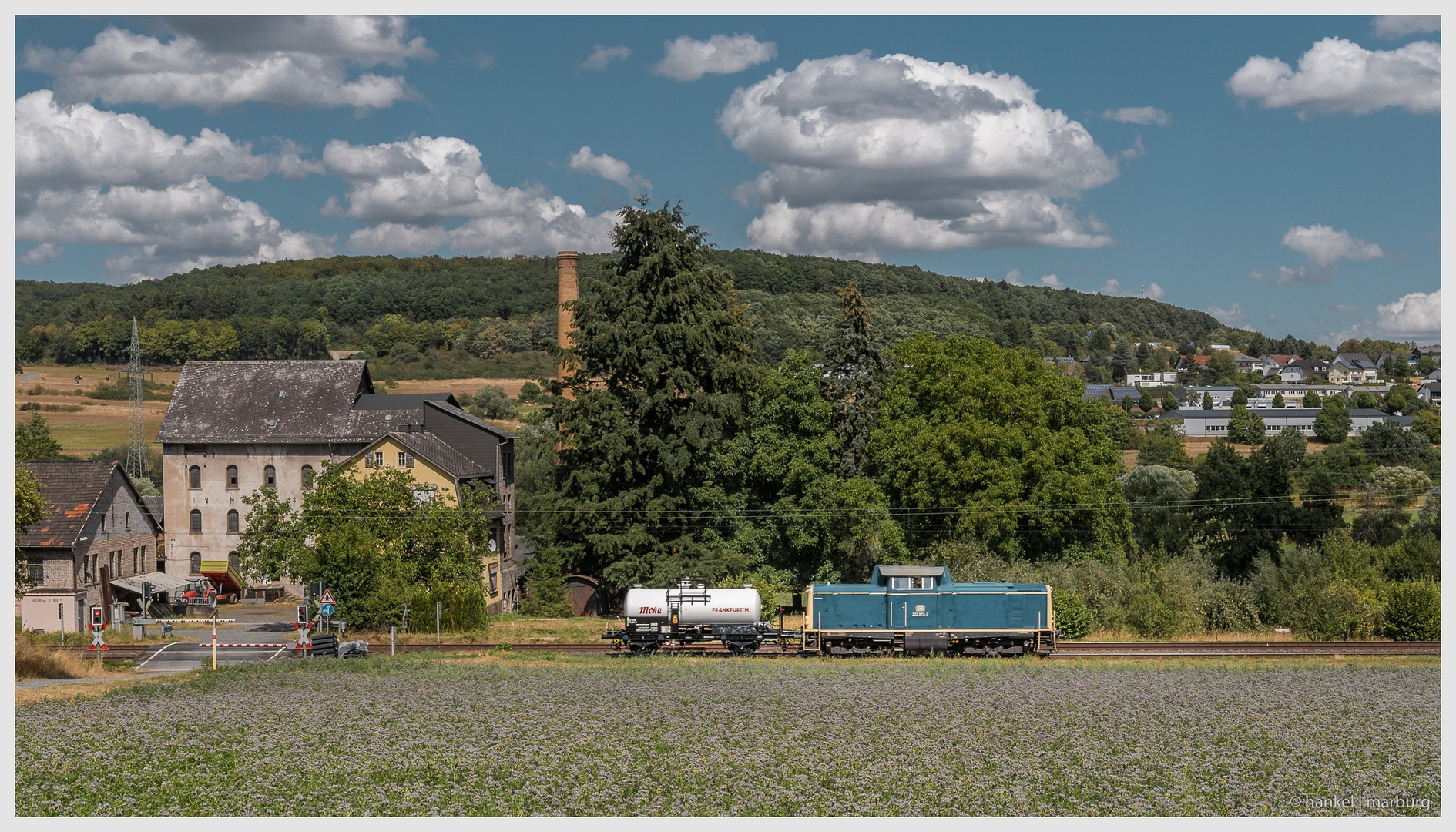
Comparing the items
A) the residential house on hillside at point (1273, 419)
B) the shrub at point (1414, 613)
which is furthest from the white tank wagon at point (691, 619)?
the residential house on hillside at point (1273, 419)

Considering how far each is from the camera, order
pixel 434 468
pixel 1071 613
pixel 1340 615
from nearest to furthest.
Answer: pixel 1340 615, pixel 1071 613, pixel 434 468

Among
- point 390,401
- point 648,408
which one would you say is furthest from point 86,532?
point 648,408

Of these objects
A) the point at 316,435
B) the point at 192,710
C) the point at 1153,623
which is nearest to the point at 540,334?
the point at 316,435

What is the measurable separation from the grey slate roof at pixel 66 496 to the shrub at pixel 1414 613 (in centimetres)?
5528

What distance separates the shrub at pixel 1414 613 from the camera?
37.3 m

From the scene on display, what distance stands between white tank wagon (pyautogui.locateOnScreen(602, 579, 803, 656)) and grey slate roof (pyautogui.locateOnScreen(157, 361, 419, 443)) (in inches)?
1314

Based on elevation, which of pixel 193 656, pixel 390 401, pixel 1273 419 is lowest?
pixel 193 656

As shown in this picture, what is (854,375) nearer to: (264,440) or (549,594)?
(549,594)

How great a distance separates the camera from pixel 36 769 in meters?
18.5

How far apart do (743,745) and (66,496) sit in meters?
46.7

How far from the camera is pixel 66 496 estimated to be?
2117 inches

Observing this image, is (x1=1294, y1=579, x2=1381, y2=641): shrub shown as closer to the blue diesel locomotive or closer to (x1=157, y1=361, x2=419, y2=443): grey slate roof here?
the blue diesel locomotive

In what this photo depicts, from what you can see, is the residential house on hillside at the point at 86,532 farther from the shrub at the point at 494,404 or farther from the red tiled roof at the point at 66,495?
the shrub at the point at 494,404

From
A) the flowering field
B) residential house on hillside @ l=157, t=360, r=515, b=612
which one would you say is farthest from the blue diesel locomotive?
residential house on hillside @ l=157, t=360, r=515, b=612
